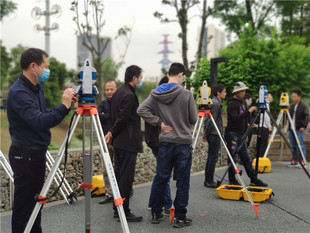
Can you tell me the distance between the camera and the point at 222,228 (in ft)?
15.4

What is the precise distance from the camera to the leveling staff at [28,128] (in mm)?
2957

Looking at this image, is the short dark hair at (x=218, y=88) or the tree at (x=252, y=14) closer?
the short dark hair at (x=218, y=88)

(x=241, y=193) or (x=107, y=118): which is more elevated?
(x=107, y=118)

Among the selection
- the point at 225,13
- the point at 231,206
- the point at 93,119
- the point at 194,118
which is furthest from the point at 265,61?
the point at 225,13

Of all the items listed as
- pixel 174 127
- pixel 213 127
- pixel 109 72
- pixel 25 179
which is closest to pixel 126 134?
pixel 174 127

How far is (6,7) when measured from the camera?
826 inches

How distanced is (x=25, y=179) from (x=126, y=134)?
6.28ft

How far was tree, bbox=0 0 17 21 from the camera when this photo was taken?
2088 cm

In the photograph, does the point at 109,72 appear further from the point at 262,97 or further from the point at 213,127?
the point at 262,97

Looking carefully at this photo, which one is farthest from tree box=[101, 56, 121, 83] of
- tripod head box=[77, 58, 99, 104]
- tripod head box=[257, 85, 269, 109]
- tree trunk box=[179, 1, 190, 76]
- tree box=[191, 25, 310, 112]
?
tripod head box=[77, 58, 99, 104]

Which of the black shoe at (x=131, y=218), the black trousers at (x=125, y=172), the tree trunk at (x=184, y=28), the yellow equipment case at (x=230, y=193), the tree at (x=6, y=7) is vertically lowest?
the black shoe at (x=131, y=218)

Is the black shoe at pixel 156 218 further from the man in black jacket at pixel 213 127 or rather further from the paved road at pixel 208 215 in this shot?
the man in black jacket at pixel 213 127

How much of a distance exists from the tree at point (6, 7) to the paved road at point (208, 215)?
17507 mm

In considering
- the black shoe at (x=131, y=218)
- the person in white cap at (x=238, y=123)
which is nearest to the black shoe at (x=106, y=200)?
the black shoe at (x=131, y=218)
